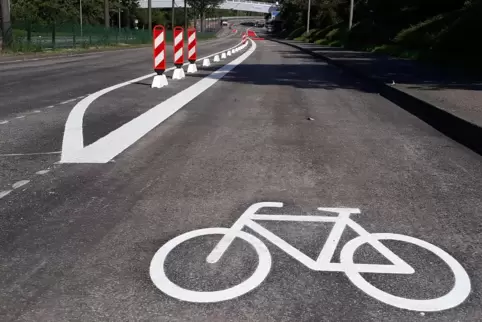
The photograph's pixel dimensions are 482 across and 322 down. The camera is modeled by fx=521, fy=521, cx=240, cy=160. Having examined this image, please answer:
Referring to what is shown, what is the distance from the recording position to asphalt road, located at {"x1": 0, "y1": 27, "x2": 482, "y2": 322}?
2768 millimetres

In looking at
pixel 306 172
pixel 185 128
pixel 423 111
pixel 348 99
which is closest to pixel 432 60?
pixel 348 99

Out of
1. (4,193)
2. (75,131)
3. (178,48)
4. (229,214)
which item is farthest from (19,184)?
(178,48)

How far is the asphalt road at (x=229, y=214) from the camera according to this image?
277cm

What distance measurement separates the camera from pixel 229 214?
4.07m

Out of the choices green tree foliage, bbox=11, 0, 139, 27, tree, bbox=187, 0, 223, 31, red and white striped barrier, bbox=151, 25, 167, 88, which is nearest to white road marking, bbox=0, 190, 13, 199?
red and white striped barrier, bbox=151, 25, 167, 88

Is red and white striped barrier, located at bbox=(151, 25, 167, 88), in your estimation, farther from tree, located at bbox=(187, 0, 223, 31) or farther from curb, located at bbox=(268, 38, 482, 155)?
tree, located at bbox=(187, 0, 223, 31)

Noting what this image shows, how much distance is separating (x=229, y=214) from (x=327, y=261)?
105 cm

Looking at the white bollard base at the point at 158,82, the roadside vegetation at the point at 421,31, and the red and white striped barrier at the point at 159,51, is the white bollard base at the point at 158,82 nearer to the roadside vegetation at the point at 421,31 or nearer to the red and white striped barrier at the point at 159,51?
the red and white striped barrier at the point at 159,51

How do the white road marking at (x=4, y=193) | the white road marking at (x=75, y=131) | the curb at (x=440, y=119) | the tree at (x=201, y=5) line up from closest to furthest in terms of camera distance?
the white road marking at (x=4, y=193) → the white road marking at (x=75, y=131) → the curb at (x=440, y=119) → the tree at (x=201, y=5)

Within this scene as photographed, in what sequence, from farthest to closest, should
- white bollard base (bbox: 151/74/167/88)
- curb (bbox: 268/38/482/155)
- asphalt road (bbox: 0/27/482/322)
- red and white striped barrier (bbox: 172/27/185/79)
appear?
red and white striped barrier (bbox: 172/27/185/79) < white bollard base (bbox: 151/74/167/88) < curb (bbox: 268/38/482/155) < asphalt road (bbox: 0/27/482/322)

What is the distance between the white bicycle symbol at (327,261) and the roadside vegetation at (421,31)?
15433mm

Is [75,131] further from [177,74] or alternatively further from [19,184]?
[177,74]

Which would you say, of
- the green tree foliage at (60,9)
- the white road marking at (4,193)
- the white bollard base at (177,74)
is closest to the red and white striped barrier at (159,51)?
the white bollard base at (177,74)

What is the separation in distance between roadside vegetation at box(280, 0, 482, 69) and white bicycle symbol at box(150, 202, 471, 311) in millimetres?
15433
